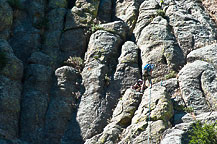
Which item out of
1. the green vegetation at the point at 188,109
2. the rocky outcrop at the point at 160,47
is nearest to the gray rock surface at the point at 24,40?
the rocky outcrop at the point at 160,47

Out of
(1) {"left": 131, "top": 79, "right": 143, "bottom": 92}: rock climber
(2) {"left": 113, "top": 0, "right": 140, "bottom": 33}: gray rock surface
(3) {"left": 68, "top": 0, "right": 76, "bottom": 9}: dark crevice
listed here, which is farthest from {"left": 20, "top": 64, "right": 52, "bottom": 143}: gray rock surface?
(2) {"left": 113, "top": 0, "right": 140, "bottom": 33}: gray rock surface

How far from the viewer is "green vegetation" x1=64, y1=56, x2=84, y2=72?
2233cm

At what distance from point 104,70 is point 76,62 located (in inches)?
82.5

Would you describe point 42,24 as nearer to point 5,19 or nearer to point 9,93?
point 5,19

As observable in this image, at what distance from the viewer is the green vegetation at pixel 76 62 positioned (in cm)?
2233

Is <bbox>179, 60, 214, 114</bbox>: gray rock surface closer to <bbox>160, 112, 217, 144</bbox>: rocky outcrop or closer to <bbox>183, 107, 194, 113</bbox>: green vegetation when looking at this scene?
<bbox>183, 107, 194, 113</bbox>: green vegetation

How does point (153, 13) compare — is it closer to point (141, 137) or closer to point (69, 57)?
point (69, 57)

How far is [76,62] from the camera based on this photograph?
22547mm

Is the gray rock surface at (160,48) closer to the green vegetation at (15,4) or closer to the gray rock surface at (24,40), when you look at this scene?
the gray rock surface at (24,40)

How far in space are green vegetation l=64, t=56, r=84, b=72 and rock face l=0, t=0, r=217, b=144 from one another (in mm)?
62

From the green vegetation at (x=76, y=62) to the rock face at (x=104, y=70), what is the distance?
62 millimetres

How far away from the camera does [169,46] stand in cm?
2194

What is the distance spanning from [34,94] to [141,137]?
21.9 feet

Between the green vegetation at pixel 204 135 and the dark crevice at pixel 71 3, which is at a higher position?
the dark crevice at pixel 71 3
